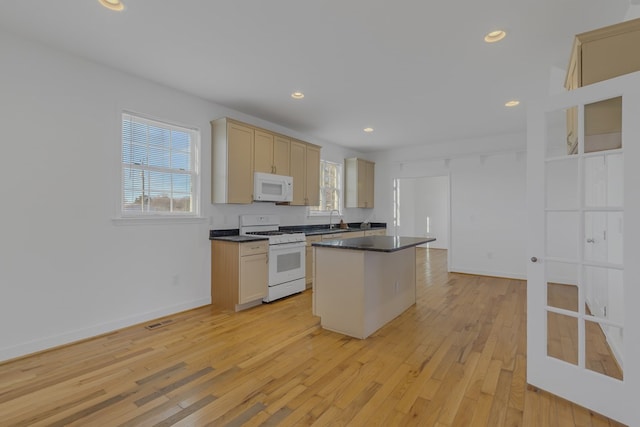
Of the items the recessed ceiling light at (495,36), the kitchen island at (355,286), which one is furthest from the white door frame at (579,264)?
the kitchen island at (355,286)

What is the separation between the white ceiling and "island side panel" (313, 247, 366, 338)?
1.93m

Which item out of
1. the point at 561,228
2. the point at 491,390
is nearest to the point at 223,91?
the point at 491,390

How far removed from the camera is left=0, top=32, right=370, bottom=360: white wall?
2.55 metres

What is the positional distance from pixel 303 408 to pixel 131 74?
3604 millimetres

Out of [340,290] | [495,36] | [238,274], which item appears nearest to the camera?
[495,36]

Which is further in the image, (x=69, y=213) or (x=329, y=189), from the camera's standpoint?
(x=329, y=189)

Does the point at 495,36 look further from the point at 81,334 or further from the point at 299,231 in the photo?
the point at 81,334

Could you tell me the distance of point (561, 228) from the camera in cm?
519

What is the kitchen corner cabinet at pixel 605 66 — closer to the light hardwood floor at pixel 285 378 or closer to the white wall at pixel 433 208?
the light hardwood floor at pixel 285 378

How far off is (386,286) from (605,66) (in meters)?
2.49

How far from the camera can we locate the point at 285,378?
2232 mm

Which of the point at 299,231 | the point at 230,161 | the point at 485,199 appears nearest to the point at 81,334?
the point at 230,161

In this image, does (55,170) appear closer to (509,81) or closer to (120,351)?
(120,351)

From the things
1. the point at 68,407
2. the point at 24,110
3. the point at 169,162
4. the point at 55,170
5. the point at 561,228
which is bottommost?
the point at 68,407
